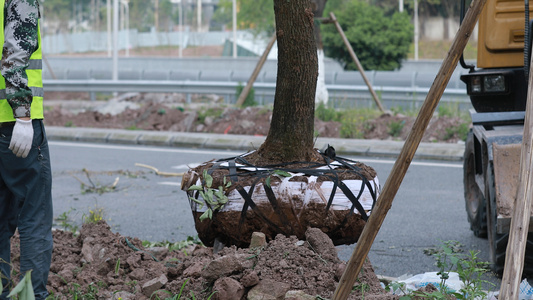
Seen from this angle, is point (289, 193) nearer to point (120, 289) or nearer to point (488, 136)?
point (120, 289)

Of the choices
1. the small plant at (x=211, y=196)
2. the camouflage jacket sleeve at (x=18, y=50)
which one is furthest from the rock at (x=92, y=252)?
the camouflage jacket sleeve at (x=18, y=50)

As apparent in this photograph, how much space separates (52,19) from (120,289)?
74.3m

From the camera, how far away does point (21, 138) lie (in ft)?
Answer: 10.9

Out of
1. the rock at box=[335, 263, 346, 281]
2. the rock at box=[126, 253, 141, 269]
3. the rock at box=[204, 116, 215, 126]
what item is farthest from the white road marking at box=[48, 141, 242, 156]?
the rock at box=[335, 263, 346, 281]

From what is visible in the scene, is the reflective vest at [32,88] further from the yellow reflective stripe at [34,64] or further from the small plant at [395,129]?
the small plant at [395,129]

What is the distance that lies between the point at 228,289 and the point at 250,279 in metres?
0.11

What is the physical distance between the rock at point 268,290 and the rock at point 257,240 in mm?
336

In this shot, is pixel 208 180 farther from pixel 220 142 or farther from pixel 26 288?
pixel 220 142

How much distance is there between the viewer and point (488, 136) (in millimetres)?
4469

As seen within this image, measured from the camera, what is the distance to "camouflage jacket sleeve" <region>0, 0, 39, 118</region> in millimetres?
3340

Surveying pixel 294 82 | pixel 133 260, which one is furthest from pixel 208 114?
pixel 294 82

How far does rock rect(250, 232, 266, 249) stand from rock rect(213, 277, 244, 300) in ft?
1.19

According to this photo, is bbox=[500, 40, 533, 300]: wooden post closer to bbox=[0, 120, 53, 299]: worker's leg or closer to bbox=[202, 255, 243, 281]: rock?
bbox=[202, 255, 243, 281]: rock

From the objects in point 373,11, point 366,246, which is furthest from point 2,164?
point 373,11
